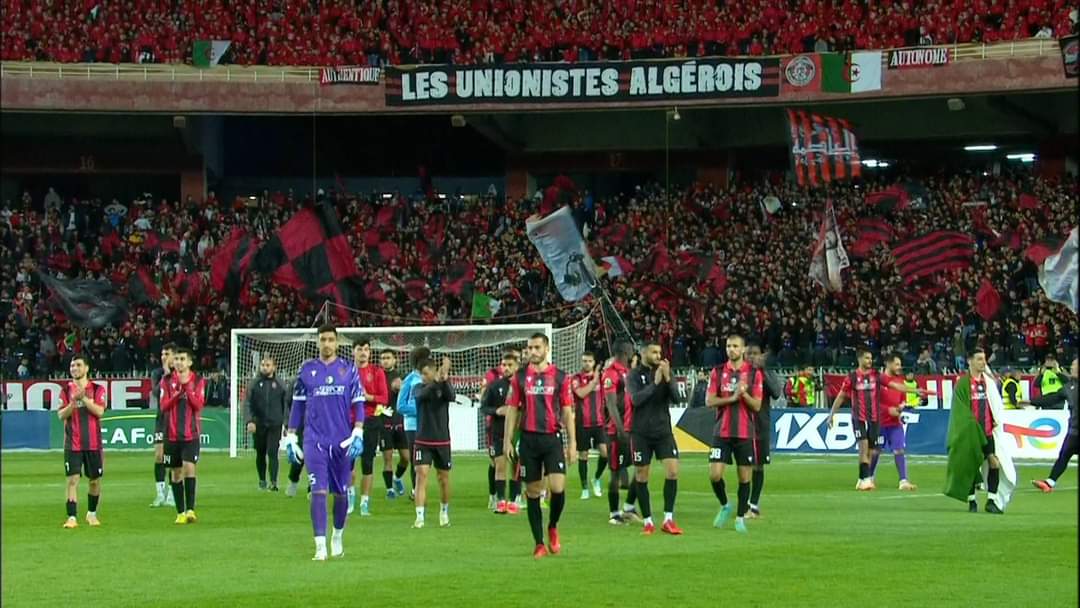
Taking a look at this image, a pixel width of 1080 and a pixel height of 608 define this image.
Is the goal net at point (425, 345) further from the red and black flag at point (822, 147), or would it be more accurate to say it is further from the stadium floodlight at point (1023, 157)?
the stadium floodlight at point (1023, 157)

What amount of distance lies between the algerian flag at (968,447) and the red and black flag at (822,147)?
22.6 metres

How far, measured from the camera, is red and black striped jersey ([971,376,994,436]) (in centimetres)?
1880

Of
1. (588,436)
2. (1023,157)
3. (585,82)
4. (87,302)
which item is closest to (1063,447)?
(588,436)

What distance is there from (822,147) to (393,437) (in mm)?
22543

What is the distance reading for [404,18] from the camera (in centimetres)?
4803

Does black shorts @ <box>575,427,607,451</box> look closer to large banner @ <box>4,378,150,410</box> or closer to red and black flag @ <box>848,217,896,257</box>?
large banner @ <box>4,378,150,410</box>

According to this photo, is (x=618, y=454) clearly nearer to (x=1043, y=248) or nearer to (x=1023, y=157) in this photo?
(x=1043, y=248)

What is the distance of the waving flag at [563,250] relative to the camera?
41.1 metres

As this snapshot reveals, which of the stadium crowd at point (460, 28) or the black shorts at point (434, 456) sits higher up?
the stadium crowd at point (460, 28)

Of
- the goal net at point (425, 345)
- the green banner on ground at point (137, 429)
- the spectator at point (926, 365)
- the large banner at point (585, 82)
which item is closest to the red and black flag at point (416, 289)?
A: the large banner at point (585, 82)

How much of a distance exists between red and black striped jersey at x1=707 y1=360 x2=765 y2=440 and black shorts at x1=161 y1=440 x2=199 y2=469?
20.2 feet

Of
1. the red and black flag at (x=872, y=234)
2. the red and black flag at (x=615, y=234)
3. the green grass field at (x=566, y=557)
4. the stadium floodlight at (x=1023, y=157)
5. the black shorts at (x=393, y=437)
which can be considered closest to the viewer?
the green grass field at (x=566, y=557)

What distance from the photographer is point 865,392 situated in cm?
2408

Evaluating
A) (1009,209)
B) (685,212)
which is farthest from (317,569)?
(685,212)
